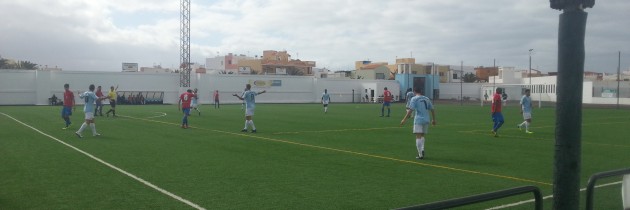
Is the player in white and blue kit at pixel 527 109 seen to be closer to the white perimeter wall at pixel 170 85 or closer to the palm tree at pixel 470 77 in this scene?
the white perimeter wall at pixel 170 85

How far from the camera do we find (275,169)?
11.4m

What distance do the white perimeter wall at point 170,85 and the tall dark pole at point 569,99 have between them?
5910 centimetres

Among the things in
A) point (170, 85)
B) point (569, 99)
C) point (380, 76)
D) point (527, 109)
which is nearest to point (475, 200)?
point (569, 99)

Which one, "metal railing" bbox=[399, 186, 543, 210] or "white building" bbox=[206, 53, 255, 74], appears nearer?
"metal railing" bbox=[399, 186, 543, 210]

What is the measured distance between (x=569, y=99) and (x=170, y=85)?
63.2 meters

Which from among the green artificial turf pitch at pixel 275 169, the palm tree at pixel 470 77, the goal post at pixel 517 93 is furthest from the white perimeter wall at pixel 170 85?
the palm tree at pixel 470 77

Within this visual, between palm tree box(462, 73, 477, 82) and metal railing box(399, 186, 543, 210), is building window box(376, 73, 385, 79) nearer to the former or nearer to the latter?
palm tree box(462, 73, 477, 82)

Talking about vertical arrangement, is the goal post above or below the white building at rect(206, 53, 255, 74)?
below

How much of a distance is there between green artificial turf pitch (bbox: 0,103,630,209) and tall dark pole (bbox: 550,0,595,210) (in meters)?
4.07

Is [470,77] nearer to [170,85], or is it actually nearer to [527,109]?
[170,85]

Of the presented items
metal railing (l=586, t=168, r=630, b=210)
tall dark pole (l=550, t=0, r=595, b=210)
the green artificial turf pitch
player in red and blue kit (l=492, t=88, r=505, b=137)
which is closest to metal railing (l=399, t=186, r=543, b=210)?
tall dark pole (l=550, t=0, r=595, b=210)

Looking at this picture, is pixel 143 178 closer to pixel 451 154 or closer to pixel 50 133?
pixel 451 154

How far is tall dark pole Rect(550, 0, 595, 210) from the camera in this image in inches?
120

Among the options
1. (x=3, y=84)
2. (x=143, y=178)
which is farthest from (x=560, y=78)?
(x=3, y=84)
